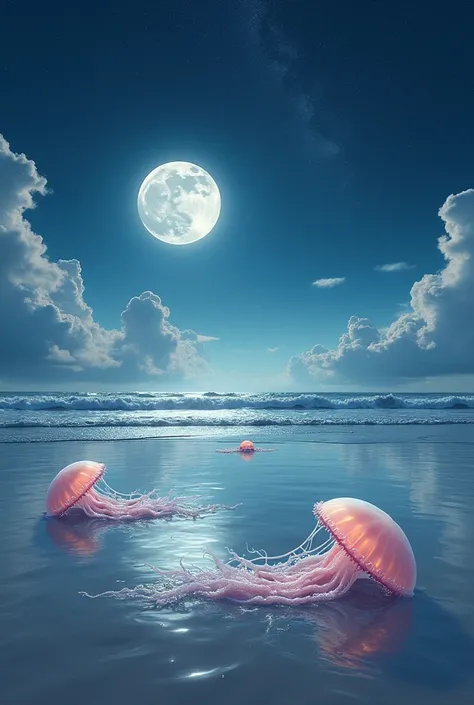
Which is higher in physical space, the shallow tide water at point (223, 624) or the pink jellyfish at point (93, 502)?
the pink jellyfish at point (93, 502)

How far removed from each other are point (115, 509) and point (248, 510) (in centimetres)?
181

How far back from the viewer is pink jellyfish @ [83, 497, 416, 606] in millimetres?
3760

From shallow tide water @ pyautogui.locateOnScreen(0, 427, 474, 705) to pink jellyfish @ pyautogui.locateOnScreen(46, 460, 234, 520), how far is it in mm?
268

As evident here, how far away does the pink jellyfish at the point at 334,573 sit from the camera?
12.3 feet

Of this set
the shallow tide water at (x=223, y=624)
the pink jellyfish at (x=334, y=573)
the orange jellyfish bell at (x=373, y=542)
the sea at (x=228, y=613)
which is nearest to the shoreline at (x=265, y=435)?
the sea at (x=228, y=613)

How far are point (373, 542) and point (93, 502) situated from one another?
423 cm

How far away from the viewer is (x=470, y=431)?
827 inches

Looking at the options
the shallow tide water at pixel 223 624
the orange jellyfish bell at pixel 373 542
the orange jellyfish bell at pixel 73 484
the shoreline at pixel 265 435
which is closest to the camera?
the shallow tide water at pixel 223 624

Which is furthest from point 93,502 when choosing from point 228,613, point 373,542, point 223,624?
point 373,542

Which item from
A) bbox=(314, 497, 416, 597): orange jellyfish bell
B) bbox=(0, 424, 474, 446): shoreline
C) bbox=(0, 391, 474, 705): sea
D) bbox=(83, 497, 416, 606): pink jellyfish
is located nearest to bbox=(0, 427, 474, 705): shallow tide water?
bbox=(0, 391, 474, 705): sea

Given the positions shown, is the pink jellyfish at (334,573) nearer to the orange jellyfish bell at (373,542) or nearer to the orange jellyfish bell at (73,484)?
the orange jellyfish bell at (373,542)

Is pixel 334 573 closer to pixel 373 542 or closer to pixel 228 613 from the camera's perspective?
pixel 373 542

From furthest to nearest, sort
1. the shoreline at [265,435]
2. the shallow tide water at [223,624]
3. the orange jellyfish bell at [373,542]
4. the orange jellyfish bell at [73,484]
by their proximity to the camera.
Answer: the shoreline at [265,435]
the orange jellyfish bell at [73,484]
the orange jellyfish bell at [373,542]
the shallow tide water at [223,624]

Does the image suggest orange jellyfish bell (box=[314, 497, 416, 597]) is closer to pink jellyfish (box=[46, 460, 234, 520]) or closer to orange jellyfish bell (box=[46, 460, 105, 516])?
pink jellyfish (box=[46, 460, 234, 520])
